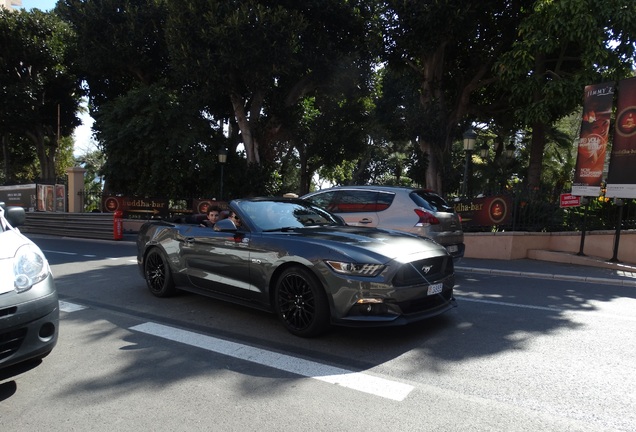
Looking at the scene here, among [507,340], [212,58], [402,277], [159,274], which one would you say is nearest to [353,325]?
[402,277]

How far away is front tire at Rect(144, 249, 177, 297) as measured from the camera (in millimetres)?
6488

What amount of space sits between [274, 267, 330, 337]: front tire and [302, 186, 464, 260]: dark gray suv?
10.9 ft

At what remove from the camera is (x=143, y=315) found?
5730 millimetres

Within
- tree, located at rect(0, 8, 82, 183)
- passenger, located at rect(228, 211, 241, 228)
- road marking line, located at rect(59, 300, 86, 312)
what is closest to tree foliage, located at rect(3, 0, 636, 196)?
tree, located at rect(0, 8, 82, 183)

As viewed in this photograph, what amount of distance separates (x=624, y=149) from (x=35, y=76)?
102ft

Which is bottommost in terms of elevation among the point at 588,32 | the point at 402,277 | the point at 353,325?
the point at 353,325

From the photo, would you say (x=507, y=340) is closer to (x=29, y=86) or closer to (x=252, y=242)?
(x=252, y=242)

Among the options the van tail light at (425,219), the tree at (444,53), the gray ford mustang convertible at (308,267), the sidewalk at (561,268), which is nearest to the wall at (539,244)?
the sidewalk at (561,268)

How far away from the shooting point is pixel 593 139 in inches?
415

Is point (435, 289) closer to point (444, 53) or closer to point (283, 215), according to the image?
point (283, 215)

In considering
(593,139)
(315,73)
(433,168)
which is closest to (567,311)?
(593,139)

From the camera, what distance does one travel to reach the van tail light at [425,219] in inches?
317

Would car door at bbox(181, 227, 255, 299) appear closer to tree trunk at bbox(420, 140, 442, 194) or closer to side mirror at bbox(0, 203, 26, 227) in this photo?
side mirror at bbox(0, 203, 26, 227)

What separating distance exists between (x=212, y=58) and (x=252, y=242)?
14.2m
